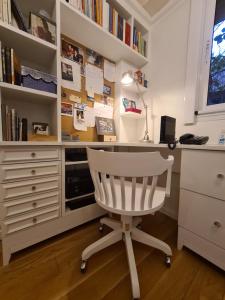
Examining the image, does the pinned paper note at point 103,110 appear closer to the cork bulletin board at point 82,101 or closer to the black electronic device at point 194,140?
the cork bulletin board at point 82,101

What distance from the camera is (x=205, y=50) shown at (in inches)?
51.7

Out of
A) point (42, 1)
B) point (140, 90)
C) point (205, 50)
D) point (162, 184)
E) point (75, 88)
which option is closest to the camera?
point (42, 1)

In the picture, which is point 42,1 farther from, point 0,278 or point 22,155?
point 0,278

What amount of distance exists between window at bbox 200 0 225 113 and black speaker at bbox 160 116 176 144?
12.2 inches

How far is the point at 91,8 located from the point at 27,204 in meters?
1.66

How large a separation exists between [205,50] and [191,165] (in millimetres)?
1153

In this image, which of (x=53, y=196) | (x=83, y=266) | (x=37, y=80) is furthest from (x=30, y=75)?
(x=83, y=266)

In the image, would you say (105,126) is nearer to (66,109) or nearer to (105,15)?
(66,109)

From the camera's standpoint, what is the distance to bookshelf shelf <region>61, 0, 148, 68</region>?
115cm

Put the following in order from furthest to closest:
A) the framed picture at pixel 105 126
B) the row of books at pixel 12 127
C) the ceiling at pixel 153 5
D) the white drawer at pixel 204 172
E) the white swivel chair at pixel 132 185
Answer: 1. the framed picture at pixel 105 126
2. the ceiling at pixel 153 5
3. the row of books at pixel 12 127
4. the white drawer at pixel 204 172
5. the white swivel chair at pixel 132 185

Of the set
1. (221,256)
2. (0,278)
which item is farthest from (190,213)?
(0,278)

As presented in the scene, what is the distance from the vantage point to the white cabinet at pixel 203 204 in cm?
81

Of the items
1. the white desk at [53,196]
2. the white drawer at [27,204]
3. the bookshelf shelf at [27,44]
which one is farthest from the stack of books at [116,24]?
the white drawer at [27,204]

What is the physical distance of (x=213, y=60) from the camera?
129 centimetres
